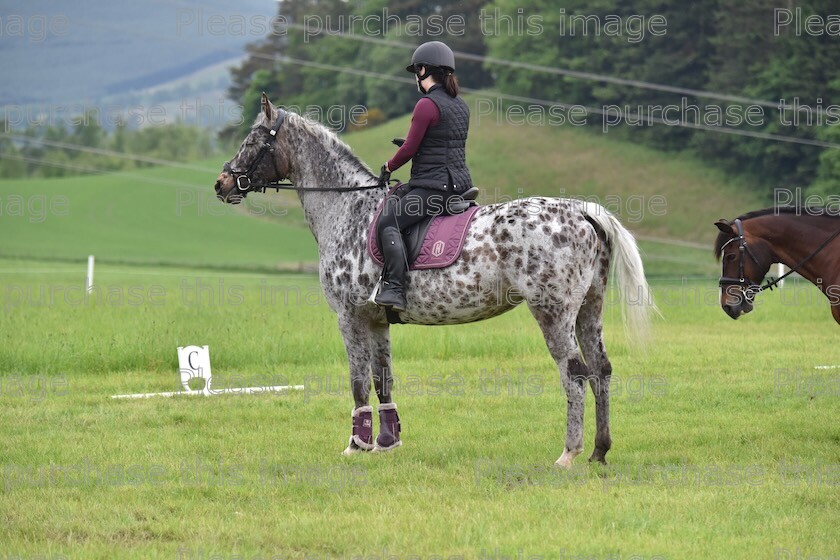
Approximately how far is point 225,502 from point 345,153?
3501 millimetres

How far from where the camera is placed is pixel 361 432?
9.08 m

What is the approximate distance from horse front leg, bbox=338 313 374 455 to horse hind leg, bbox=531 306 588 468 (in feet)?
5.48

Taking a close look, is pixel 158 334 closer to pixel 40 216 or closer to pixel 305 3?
pixel 40 216

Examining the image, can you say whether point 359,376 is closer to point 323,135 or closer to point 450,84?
point 323,135

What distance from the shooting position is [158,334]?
14797 mm

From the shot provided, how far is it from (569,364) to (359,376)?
6.42 feet

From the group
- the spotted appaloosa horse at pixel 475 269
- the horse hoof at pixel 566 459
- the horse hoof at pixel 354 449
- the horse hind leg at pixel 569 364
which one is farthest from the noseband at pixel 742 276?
the horse hoof at pixel 354 449

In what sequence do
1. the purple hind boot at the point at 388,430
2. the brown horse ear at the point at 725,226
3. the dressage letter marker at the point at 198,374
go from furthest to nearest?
the dressage letter marker at the point at 198,374, the brown horse ear at the point at 725,226, the purple hind boot at the point at 388,430

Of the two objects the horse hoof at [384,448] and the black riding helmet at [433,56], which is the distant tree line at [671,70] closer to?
the black riding helmet at [433,56]

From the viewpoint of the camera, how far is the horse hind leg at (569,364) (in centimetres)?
818

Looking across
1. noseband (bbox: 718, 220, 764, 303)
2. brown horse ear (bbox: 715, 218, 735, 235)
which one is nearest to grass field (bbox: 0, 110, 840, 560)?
noseband (bbox: 718, 220, 764, 303)

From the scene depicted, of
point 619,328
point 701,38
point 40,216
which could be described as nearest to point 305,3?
point 40,216

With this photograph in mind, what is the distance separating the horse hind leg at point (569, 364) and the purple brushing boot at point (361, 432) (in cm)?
174

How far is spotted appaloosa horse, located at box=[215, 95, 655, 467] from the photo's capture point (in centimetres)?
820
